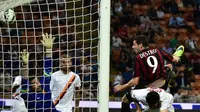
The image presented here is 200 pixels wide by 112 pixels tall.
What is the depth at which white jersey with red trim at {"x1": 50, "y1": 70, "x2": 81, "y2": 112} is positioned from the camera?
28.0ft

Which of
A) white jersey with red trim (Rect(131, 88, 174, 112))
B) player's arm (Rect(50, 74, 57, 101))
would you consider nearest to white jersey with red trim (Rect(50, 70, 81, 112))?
player's arm (Rect(50, 74, 57, 101))

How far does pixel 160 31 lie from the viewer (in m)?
16.6

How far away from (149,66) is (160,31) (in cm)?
967

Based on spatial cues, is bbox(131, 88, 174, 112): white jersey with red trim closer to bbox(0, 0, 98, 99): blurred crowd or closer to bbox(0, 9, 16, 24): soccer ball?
Answer: bbox(0, 0, 98, 99): blurred crowd

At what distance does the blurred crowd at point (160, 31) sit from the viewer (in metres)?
15.1

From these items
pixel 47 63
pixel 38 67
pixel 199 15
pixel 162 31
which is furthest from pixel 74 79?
pixel 199 15

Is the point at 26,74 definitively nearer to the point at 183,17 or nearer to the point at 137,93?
the point at 137,93

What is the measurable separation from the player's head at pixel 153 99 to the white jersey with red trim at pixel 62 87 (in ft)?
7.60

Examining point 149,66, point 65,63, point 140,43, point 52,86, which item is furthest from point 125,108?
point 52,86

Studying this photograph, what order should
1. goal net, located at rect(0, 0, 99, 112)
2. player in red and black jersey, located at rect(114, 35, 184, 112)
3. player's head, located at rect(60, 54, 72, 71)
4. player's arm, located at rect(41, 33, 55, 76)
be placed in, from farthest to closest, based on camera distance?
player's arm, located at rect(41, 33, 55, 76) < player's head, located at rect(60, 54, 72, 71) < goal net, located at rect(0, 0, 99, 112) < player in red and black jersey, located at rect(114, 35, 184, 112)

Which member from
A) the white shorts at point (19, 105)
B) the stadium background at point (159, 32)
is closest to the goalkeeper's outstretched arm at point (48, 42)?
the white shorts at point (19, 105)

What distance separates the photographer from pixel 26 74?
9211mm

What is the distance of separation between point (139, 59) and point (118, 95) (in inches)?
250

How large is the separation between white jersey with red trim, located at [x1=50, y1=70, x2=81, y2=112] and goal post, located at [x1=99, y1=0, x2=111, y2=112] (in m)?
2.15
